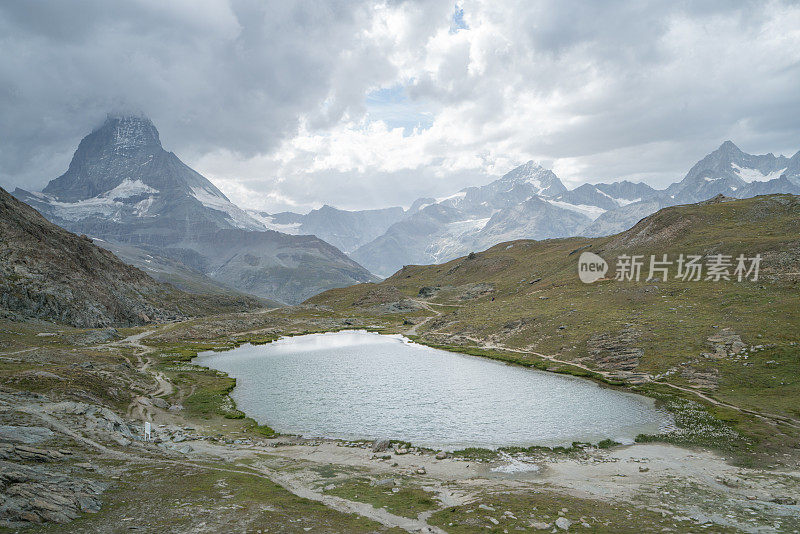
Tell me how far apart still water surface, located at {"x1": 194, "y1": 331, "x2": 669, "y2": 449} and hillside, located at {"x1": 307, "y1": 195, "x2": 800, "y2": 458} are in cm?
1052

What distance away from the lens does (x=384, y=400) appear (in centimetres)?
5797

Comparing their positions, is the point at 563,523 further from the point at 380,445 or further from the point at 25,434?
the point at 25,434

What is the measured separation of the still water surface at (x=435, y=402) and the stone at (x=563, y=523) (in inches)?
706

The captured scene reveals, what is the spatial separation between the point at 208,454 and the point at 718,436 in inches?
1974

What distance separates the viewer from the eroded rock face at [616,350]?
68.3 m

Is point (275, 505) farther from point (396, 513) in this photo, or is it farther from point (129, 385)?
point (129, 385)

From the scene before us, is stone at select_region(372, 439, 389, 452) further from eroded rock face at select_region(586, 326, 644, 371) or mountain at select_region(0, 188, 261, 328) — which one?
mountain at select_region(0, 188, 261, 328)

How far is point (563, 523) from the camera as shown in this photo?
22297 mm

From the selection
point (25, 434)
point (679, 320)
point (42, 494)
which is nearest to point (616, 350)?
point (679, 320)

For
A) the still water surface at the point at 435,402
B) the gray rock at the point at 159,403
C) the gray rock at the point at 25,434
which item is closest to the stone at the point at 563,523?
the still water surface at the point at 435,402

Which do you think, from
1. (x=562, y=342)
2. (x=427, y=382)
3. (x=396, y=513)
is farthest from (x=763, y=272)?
(x=396, y=513)

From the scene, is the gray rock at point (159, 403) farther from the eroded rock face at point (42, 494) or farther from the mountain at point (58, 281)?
the mountain at point (58, 281)

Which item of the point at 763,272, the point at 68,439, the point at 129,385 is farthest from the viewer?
the point at 763,272

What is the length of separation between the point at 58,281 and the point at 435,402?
14557 centimetres
